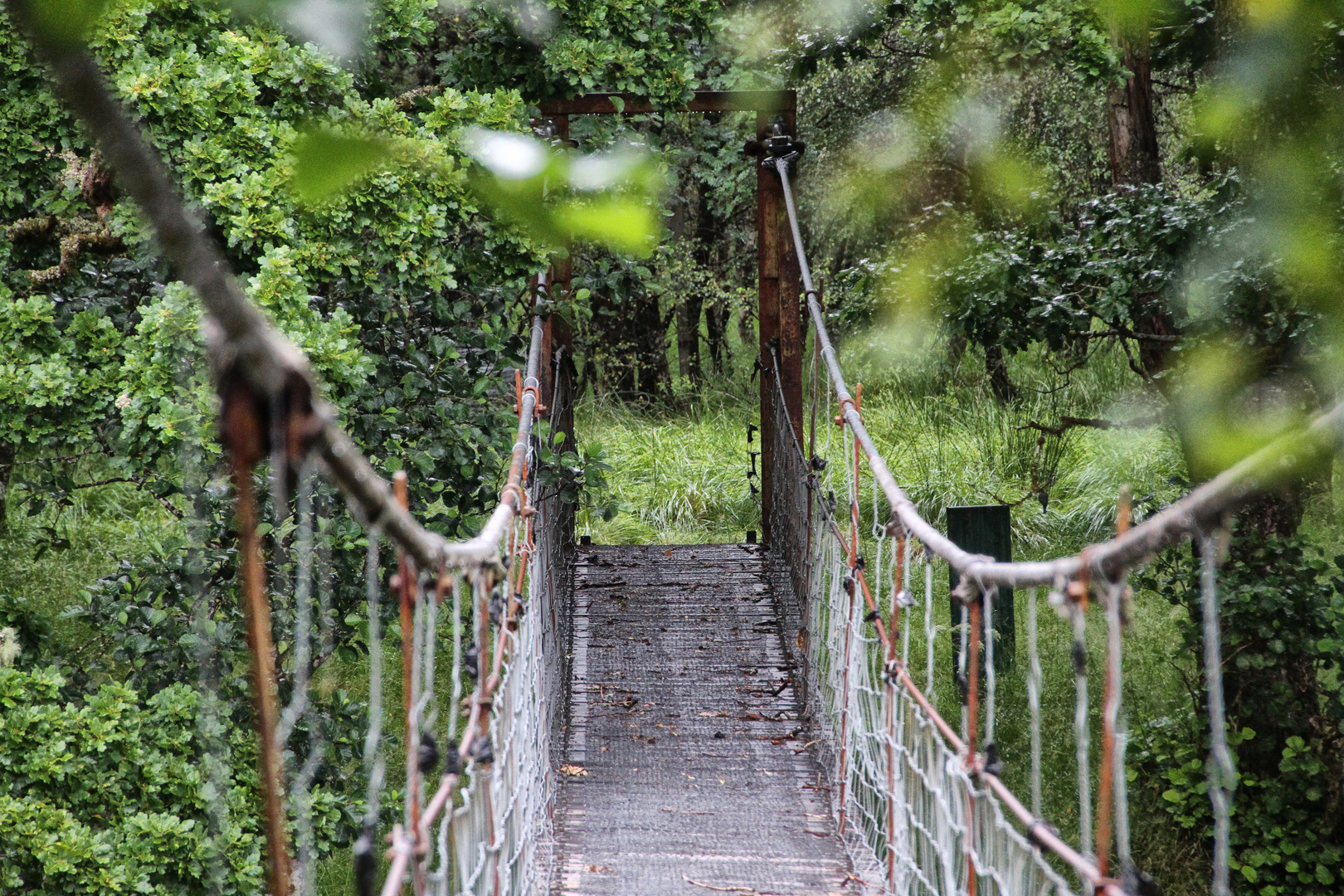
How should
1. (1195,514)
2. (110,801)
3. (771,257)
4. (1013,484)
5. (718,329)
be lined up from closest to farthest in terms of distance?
(1195,514), (110,801), (771,257), (1013,484), (718,329)

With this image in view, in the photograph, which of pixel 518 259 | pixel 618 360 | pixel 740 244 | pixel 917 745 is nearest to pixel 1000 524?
pixel 518 259

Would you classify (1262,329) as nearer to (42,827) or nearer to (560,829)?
(560,829)

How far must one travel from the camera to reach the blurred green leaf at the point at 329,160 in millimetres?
507

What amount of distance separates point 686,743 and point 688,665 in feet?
1.38

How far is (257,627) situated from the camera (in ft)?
1.66

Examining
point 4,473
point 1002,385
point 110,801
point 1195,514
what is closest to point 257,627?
point 1195,514

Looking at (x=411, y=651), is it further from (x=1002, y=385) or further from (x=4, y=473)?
(x=1002, y=385)

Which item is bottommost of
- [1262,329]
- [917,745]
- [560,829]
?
[560,829]

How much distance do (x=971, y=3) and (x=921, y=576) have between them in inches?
103

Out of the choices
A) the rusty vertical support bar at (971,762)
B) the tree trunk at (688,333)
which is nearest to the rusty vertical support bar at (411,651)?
the rusty vertical support bar at (971,762)

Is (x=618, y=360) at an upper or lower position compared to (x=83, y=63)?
upper

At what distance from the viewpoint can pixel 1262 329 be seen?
2574 millimetres

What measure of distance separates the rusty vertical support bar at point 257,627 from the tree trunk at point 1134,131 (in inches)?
133

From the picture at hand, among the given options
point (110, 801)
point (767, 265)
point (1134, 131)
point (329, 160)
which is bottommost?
point (110, 801)
